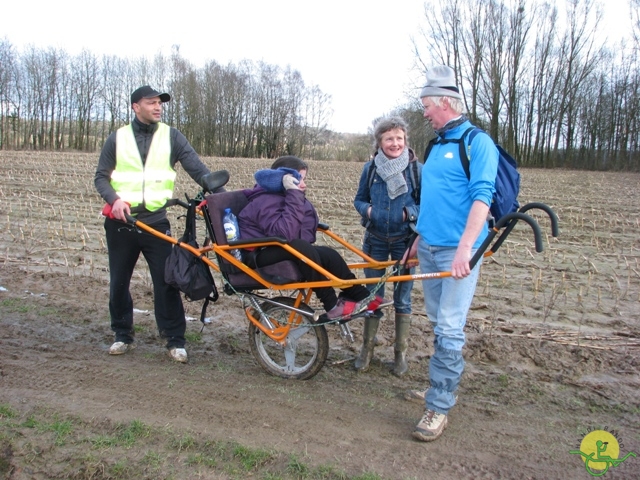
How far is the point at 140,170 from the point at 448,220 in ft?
8.29

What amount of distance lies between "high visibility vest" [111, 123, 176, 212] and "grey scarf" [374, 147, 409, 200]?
1660 mm

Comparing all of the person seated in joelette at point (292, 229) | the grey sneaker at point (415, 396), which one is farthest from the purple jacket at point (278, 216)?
the grey sneaker at point (415, 396)

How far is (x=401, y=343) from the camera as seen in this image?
448cm

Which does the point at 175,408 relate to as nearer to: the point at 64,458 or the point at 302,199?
the point at 64,458

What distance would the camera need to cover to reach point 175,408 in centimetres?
379

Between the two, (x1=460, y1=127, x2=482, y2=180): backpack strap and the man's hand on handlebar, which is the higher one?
(x1=460, y1=127, x2=482, y2=180): backpack strap

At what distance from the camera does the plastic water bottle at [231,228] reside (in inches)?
163

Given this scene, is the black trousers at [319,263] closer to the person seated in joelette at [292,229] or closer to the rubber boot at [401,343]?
the person seated in joelette at [292,229]

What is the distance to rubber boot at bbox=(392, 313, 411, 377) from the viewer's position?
4488mm

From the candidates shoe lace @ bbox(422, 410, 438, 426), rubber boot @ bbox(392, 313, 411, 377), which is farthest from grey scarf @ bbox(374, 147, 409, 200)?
shoe lace @ bbox(422, 410, 438, 426)

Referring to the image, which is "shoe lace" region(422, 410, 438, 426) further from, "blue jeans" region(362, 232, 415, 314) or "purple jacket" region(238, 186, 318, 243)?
"purple jacket" region(238, 186, 318, 243)

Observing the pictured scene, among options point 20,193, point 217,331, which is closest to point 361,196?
point 217,331

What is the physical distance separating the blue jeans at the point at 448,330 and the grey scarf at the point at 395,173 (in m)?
0.83

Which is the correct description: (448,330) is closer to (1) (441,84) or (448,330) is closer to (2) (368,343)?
(2) (368,343)
